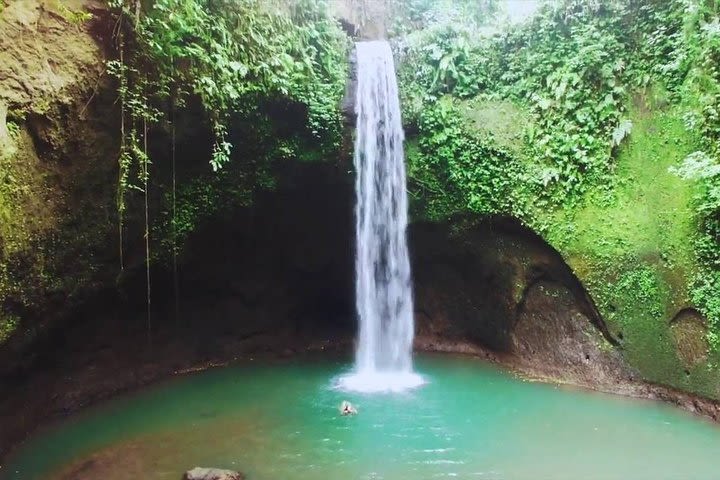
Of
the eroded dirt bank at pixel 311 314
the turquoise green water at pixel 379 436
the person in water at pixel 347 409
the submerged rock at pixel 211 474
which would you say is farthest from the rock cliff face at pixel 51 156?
the person in water at pixel 347 409

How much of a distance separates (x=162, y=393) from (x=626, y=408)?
6759mm

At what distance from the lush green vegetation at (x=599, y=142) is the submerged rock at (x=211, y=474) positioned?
5.64 m

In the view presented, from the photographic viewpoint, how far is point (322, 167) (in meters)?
9.50

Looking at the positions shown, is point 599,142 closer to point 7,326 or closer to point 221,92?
point 221,92

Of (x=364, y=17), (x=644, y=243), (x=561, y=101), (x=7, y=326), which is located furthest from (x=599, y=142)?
(x=7, y=326)

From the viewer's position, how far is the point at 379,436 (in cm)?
657

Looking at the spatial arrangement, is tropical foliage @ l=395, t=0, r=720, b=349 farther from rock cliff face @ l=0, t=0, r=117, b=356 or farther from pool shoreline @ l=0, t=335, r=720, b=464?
rock cliff face @ l=0, t=0, r=117, b=356

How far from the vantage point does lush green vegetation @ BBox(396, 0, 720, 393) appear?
23.9ft

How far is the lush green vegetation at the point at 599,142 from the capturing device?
7.28 meters

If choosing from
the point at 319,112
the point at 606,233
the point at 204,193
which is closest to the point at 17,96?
the point at 204,193

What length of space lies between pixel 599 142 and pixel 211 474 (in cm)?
706

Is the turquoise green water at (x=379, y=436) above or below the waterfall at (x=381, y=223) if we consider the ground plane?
below

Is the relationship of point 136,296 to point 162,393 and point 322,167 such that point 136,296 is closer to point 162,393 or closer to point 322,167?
point 162,393

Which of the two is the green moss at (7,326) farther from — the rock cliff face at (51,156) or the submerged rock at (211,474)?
the submerged rock at (211,474)
